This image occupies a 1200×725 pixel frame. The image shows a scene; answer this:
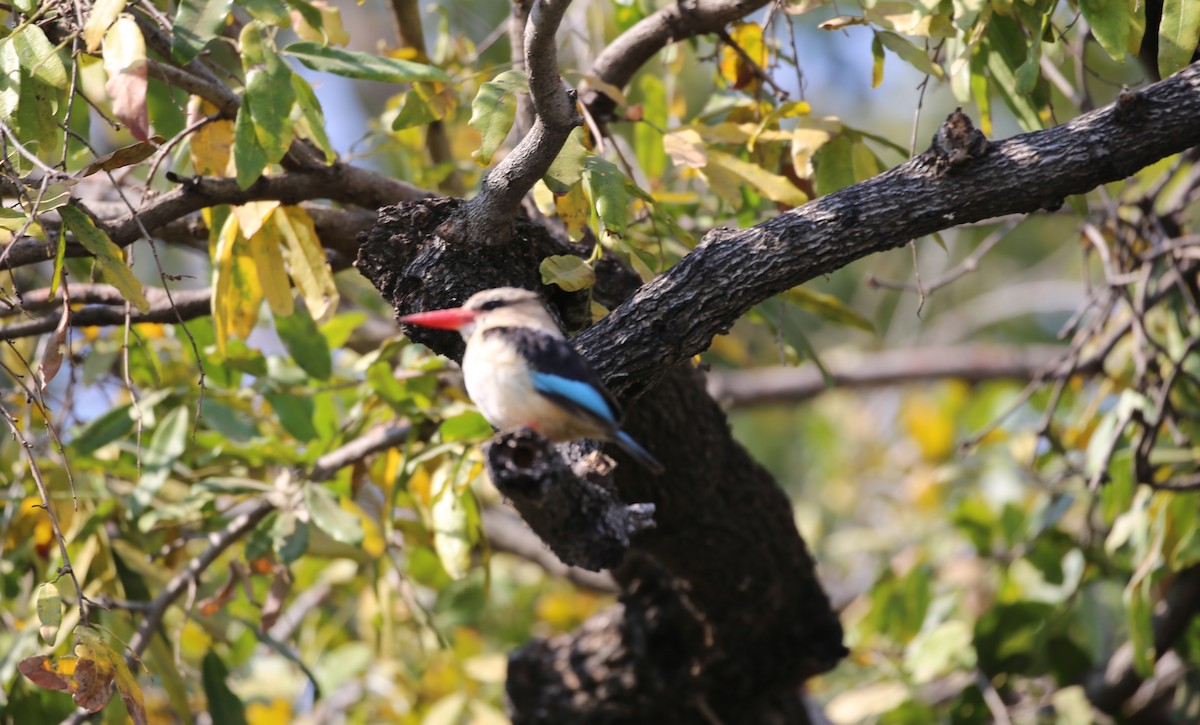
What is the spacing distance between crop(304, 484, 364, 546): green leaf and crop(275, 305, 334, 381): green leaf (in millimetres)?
346

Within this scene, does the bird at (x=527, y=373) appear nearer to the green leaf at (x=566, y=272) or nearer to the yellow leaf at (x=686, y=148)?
the green leaf at (x=566, y=272)

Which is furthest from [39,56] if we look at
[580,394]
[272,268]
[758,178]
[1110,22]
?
[1110,22]

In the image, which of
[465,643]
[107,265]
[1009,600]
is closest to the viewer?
[107,265]

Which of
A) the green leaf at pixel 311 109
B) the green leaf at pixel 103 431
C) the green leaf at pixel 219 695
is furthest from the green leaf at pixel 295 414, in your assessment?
the green leaf at pixel 311 109

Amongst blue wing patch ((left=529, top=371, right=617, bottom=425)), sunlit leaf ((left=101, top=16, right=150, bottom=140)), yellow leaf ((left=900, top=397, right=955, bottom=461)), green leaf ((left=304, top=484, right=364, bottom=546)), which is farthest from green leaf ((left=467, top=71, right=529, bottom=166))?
yellow leaf ((left=900, top=397, right=955, bottom=461))

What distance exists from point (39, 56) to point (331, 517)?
1.49 m

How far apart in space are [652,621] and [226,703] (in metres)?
1.40

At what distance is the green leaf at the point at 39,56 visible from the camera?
7.73 feet

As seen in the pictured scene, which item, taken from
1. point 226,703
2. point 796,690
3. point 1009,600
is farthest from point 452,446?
point 1009,600

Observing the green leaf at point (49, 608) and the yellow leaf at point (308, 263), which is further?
the yellow leaf at point (308, 263)

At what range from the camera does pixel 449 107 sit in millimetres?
3037

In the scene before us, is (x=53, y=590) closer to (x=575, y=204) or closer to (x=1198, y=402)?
(x=575, y=204)

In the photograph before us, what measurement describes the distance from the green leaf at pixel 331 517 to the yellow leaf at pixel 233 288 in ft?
1.74

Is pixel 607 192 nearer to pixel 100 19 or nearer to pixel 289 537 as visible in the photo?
pixel 100 19
